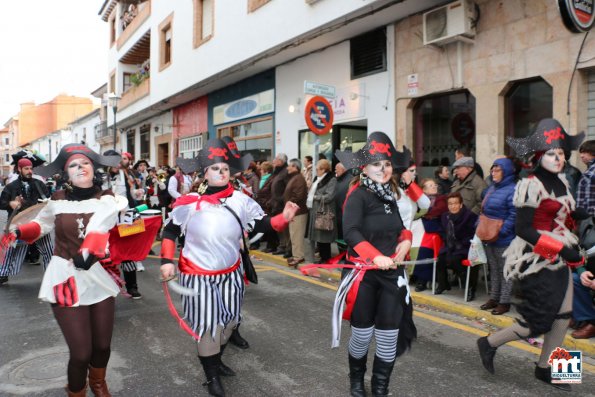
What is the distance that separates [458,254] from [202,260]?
399 centimetres

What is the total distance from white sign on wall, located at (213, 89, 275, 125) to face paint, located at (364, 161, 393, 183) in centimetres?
1195

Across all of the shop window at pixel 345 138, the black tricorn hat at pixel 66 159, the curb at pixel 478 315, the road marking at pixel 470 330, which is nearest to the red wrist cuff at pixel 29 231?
the black tricorn hat at pixel 66 159

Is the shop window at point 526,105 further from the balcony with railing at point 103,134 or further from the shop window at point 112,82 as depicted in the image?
the balcony with railing at point 103,134

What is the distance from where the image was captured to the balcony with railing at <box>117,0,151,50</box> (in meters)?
24.1

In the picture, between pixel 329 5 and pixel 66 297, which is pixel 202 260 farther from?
pixel 329 5

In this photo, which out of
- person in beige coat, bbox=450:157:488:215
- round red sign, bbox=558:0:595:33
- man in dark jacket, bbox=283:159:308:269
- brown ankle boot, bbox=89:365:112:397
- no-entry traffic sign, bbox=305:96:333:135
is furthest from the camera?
no-entry traffic sign, bbox=305:96:333:135

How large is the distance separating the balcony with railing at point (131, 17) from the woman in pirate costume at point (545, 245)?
76.4 ft

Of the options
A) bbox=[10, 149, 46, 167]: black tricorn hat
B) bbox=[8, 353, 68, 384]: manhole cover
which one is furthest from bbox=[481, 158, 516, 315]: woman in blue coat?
bbox=[10, 149, 46, 167]: black tricorn hat

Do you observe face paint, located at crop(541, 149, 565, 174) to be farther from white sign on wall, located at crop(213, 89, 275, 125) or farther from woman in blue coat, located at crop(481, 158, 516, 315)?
white sign on wall, located at crop(213, 89, 275, 125)

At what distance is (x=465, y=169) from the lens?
722cm

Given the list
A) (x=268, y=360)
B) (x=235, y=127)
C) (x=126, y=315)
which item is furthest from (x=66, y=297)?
(x=235, y=127)

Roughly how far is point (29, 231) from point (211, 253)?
1.23 m

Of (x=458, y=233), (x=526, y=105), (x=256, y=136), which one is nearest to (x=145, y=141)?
(x=256, y=136)

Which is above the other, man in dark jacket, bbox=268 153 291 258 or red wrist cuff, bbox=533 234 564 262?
man in dark jacket, bbox=268 153 291 258
